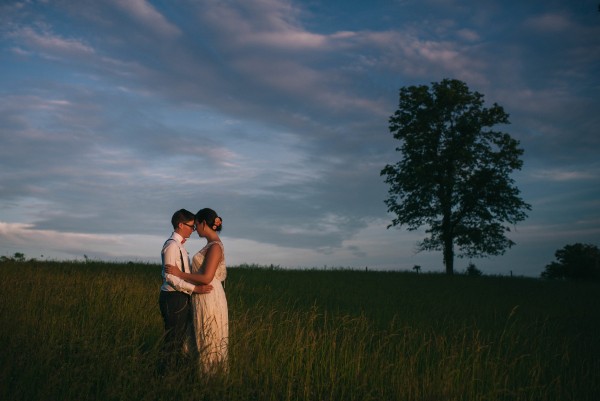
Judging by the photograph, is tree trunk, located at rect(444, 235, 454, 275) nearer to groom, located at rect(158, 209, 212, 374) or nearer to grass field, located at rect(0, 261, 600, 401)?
grass field, located at rect(0, 261, 600, 401)

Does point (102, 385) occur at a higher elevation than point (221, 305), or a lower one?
lower

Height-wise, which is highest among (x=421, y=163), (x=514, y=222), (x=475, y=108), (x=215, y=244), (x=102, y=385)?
(x=475, y=108)

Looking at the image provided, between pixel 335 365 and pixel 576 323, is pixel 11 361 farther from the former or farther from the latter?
pixel 576 323

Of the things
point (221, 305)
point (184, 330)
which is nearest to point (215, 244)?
point (221, 305)

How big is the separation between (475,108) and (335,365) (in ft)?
99.0

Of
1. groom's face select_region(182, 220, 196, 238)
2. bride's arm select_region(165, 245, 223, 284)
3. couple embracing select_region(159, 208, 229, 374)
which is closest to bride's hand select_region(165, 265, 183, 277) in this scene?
couple embracing select_region(159, 208, 229, 374)

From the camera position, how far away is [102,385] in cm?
724

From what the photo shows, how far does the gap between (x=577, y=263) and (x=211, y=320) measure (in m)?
39.8

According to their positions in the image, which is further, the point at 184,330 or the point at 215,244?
the point at 184,330

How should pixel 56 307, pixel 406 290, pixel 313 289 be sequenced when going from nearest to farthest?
1. pixel 56 307
2. pixel 313 289
3. pixel 406 290

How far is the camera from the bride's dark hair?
7371 millimetres

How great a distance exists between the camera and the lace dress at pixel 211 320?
737cm

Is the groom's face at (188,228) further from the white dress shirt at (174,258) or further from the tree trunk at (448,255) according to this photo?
the tree trunk at (448,255)

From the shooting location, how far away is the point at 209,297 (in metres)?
7.56
